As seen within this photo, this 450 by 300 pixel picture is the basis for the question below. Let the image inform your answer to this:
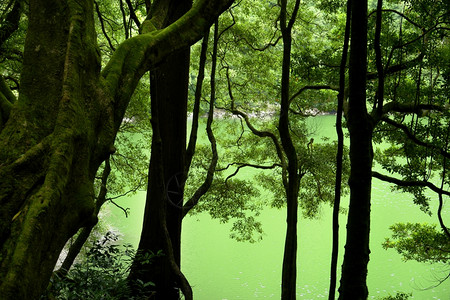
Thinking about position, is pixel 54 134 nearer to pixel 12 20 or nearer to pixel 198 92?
pixel 198 92

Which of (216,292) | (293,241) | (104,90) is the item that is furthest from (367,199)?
(216,292)

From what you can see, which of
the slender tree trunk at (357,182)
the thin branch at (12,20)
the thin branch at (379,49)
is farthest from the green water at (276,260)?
the thin branch at (379,49)

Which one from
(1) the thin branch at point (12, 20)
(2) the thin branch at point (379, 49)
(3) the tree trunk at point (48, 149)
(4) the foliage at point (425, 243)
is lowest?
(3) the tree trunk at point (48, 149)

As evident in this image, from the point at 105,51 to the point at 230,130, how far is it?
11.4ft

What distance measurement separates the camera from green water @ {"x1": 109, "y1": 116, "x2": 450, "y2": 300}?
1187 centimetres

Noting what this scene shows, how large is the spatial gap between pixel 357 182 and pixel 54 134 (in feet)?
5.42

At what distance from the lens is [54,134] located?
75.6 inches

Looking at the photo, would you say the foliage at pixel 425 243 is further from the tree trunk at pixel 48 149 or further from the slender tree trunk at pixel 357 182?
the tree trunk at pixel 48 149

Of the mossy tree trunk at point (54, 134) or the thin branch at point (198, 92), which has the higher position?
the thin branch at point (198, 92)

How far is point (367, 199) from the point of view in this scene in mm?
2578

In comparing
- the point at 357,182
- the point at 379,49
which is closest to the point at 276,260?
the point at 357,182

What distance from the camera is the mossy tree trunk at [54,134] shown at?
1.67 metres

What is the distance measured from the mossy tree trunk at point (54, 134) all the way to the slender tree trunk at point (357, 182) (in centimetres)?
115

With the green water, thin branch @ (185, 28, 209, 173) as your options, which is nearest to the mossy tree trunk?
thin branch @ (185, 28, 209, 173)
